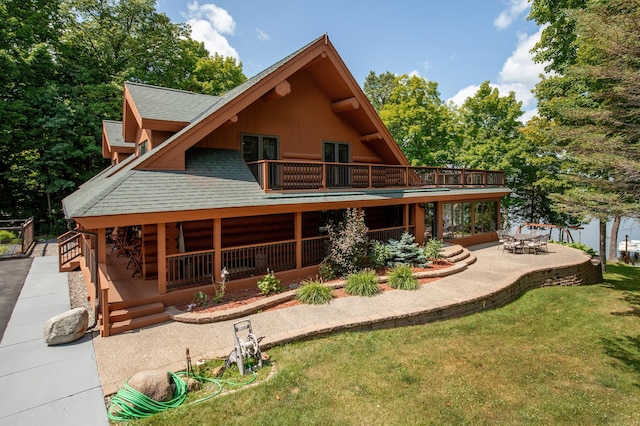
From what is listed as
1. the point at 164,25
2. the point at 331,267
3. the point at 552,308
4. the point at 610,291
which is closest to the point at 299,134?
the point at 331,267

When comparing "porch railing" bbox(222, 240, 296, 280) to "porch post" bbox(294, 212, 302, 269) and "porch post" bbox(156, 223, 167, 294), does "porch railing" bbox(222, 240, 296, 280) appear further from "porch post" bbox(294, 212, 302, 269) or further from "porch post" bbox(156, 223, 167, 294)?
"porch post" bbox(156, 223, 167, 294)

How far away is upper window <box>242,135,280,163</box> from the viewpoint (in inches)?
499

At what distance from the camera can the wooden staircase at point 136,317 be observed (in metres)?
7.67

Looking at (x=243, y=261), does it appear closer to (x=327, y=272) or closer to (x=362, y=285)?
(x=327, y=272)

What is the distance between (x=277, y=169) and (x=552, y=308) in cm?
1039

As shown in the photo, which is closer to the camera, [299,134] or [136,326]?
[136,326]

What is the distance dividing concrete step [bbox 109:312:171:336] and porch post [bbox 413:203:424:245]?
467 inches

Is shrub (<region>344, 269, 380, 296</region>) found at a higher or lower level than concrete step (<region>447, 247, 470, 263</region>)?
lower

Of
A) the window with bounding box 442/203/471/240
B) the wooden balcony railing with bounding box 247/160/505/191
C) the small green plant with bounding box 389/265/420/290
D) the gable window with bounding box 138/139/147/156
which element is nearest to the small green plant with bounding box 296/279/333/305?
the small green plant with bounding box 389/265/420/290

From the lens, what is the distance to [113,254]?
1501 centimetres

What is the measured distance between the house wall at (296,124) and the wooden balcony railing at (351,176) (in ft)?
4.82

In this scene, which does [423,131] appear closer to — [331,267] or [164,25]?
[331,267]

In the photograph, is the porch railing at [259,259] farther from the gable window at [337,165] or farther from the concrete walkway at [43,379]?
the concrete walkway at [43,379]

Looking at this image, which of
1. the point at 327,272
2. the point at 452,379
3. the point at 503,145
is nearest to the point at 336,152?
the point at 327,272
